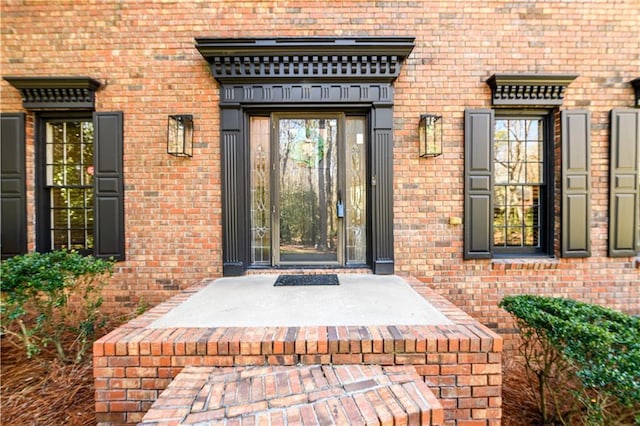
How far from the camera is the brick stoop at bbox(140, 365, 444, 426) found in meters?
1.50

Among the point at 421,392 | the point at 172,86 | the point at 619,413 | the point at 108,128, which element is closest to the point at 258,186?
the point at 172,86

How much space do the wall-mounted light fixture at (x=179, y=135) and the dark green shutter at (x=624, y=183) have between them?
5.71 m

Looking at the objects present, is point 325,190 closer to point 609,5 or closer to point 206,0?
point 206,0

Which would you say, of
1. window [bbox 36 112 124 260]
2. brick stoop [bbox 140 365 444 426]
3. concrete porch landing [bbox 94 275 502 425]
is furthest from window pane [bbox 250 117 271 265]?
window [bbox 36 112 124 260]

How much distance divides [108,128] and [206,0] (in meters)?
2.17

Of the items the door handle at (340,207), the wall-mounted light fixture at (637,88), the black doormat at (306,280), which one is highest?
the wall-mounted light fixture at (637,88)

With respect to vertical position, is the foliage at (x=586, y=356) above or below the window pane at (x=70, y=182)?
below

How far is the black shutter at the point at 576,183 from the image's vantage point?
12.5ft

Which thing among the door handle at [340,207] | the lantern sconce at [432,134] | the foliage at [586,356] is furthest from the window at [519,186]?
the door handle at [340,207]

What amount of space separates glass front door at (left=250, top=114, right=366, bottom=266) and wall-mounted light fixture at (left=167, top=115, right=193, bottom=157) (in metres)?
0.82

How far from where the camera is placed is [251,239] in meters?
3.98

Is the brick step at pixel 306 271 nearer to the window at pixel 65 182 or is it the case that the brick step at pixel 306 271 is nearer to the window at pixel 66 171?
the window at pixel 66 171

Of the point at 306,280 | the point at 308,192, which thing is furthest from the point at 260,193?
the point at 306,280

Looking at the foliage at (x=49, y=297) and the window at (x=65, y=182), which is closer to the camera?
the foliage at (x=49, y=297)
